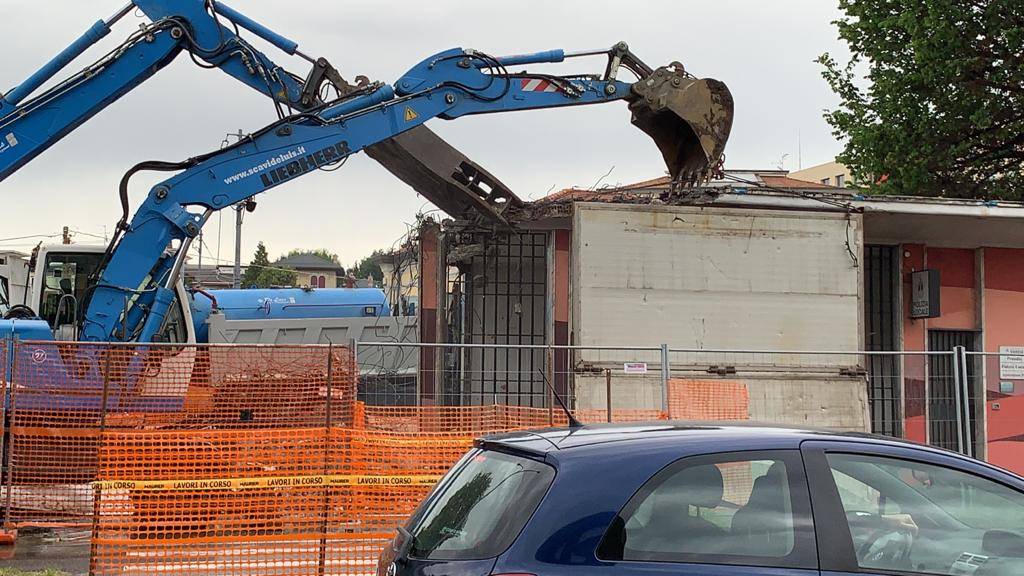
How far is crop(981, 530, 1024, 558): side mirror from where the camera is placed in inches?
172

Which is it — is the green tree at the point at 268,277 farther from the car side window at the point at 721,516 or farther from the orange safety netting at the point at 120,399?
the car side window at the point at 721,516

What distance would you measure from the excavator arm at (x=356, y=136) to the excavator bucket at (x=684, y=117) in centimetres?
1

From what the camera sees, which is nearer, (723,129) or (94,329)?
(94,329)

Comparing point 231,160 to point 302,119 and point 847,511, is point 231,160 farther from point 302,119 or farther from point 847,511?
point 847,511

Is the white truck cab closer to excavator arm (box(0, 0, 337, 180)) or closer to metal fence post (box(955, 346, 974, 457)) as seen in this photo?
excavator arm (box(0, 0, 337, 180))

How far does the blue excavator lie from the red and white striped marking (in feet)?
0.05

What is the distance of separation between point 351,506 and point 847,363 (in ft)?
25.6

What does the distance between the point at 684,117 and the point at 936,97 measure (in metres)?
12.9

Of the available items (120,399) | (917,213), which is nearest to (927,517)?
(120,399)

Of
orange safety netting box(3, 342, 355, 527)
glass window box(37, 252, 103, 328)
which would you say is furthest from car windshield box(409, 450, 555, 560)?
glass window box(37, 252, 103, 328)

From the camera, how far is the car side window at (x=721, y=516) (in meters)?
4.05

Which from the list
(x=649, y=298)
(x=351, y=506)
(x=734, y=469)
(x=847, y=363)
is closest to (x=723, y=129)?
(x=649, y=298)

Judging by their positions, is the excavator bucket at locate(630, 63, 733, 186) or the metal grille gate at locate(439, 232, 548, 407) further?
the metal grille gate at locate(439, 232, 548, 407)

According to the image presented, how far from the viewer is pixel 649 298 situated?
1372 centimetres
